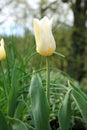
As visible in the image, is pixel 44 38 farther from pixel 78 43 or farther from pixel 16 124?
pixel 78 43

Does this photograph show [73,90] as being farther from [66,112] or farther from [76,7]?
[76,7]

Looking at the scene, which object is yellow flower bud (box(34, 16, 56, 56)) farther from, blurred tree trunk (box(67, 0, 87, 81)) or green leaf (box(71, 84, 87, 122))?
blurred tree trunk (box(67, 0, 87, 81))

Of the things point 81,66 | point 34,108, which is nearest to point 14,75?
A: point 34,108

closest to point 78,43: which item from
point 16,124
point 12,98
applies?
point 12,98

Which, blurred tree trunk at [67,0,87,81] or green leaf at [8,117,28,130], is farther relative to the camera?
blurred tree trunk at [67,0,87,81]

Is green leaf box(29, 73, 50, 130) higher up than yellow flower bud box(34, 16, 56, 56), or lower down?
lower down

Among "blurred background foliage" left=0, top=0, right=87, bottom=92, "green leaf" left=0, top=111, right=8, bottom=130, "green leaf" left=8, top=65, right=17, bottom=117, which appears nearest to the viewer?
"green leaf" left=0, top=111, right=8, bottom=130

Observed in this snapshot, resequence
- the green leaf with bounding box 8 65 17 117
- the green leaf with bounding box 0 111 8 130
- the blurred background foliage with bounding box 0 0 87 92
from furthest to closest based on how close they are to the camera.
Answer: the blurred background foliage with bounding box 0 0 87 92 < the green leaf with bounding box 8 65 17 117 < the green leaf with bounding box 0 111 8 130

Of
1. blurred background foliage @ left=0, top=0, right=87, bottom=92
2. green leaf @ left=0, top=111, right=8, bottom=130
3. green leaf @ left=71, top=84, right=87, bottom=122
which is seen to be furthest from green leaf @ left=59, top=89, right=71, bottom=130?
blurred background foliage @ left=0, top=0, right=87, bottom=92
